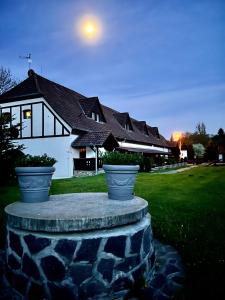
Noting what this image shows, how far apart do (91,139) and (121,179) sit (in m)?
14.7

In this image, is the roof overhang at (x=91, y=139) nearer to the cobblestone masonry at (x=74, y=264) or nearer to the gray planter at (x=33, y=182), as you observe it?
the gray planter at (x=33, y=182)

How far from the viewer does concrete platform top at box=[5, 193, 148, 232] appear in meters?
2.81

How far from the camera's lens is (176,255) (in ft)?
12.5

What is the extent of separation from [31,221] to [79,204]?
1028 millimetres

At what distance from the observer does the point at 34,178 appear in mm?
3781

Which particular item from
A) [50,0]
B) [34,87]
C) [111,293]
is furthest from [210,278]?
[34,87]

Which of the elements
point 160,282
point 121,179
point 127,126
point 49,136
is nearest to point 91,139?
point 49,136

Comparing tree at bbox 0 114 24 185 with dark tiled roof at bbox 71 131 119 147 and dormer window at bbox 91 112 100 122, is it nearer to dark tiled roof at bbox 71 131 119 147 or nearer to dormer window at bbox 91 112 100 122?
dark tiled roof at bbox 71 131 119 147

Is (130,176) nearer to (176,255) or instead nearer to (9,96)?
(176,255)

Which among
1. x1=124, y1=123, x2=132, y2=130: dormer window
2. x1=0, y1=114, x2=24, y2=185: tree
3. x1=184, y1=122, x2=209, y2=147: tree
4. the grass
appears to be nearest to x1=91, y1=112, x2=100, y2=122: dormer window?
x1=124, y1=123, x2=132, y2=130: dormer window

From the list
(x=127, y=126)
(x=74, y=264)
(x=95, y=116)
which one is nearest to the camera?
(x=74, y=264)

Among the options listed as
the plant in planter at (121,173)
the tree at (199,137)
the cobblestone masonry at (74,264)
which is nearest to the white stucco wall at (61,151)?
the plant in planter at (121,173)

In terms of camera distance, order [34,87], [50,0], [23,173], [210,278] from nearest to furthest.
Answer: [210,278]
[23,173]
[50,0]
[34,87]

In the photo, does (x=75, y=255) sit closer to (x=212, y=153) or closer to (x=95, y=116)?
(x=95, y=116)
